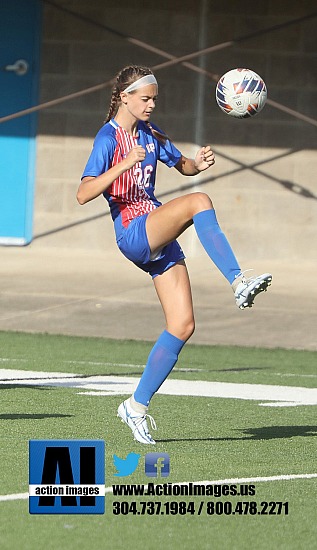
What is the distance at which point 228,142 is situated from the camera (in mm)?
20719

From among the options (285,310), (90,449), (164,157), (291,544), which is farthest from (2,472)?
(285,310)

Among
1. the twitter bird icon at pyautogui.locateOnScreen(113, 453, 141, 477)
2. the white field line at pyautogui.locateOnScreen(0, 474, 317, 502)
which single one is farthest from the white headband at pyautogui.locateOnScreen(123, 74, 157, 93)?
the white field line at pyautogui.locateOnScreen(0, 474, 317, 502)

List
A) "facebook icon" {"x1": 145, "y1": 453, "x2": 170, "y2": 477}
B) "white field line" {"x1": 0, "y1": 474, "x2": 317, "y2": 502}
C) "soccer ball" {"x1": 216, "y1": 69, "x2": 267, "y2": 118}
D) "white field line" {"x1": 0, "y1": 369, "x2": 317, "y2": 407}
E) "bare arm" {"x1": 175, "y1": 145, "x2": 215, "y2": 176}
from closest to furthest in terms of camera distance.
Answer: "white field line" {"x1": 0, "y1": 474, "x2": 317, "y2": 502}, "facebook icon" {"x1": 145, "y1": 453, "x2": 170, "y2": 477}, "bare arm" {"x1": 175, "y1": 145, "x2": 215, "y2": 176}, "soccer ball" {"x1": 216, "y1": 69, "x2": 267, "y2": 118}, "white field line" {"x1": 0, "y1": 369, "x2": 317, "y2": 407}

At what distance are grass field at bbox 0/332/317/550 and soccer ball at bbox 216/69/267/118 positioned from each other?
1.93 meters

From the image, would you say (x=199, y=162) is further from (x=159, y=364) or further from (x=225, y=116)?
(x=225, y=116)

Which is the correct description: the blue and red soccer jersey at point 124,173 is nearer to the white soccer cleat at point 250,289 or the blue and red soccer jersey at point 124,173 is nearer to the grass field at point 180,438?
the white soccer cleat at point 250,289

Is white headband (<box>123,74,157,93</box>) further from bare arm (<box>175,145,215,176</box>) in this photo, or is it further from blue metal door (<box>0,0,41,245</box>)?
blue metal door (<box>0,0,41,245</box>)

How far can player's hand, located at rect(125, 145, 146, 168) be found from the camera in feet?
24.4

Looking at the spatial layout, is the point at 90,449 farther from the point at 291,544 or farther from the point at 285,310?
the point at 285,310

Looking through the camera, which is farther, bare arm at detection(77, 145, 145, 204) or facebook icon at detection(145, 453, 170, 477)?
bare arm at detection(77, 145, 145, 204)

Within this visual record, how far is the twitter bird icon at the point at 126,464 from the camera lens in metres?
6.55

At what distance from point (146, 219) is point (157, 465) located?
1.69m

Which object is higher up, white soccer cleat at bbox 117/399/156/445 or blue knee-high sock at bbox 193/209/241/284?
blue knee-high sock at bbox 193/209/241/284

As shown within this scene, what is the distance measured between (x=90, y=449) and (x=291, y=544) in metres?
0.84
